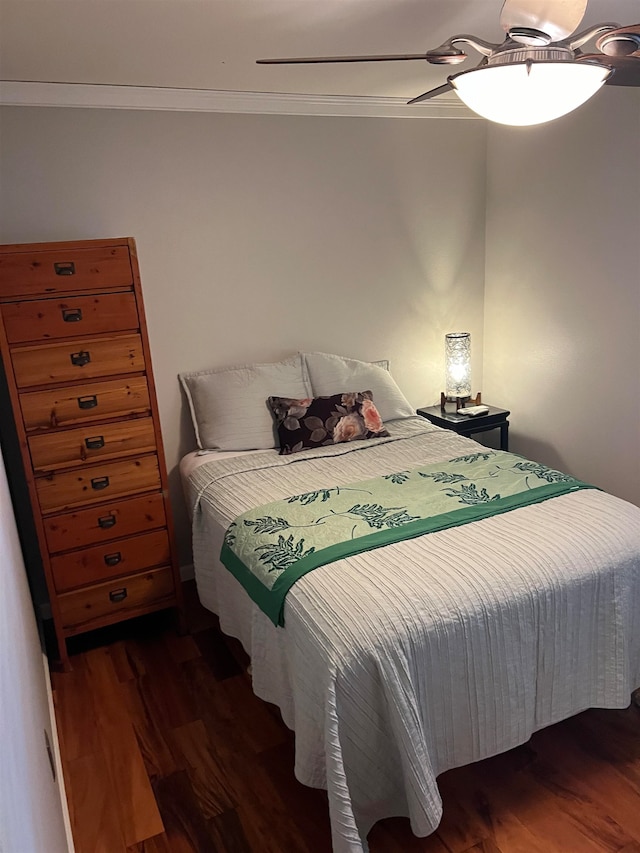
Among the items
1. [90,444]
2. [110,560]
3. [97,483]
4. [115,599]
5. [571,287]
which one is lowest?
[115,599]

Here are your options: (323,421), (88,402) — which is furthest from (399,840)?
(88,402)

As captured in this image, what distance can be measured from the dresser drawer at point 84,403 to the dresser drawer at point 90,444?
0.14 feet

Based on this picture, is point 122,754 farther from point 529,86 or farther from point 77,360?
point 529,86

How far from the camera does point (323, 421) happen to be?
9.99 ft

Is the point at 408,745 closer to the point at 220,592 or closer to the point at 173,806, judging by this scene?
the point at 173,806

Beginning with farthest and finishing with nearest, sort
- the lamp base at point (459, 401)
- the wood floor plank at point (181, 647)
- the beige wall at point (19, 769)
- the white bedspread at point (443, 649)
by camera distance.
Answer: the lamp base at point (459, 401), the wood floor plank at point (181, 647), the white bedspread at point (443, 649), the beige wall at point (19, 769)

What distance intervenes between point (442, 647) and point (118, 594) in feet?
5.04

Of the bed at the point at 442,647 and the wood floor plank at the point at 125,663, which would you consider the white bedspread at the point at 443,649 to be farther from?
the wood floor plank at the point at 125,663

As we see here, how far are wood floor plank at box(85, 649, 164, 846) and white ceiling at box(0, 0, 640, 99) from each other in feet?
7.55

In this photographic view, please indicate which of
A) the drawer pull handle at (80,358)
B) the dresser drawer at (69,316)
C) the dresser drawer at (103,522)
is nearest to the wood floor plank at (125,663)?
the dresser drawer at (103,522)

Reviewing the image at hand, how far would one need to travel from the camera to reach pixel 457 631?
1.77 m

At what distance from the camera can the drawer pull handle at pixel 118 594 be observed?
8.86ft

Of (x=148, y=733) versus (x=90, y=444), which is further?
(x=90, y=444)

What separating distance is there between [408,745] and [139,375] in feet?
5.54
